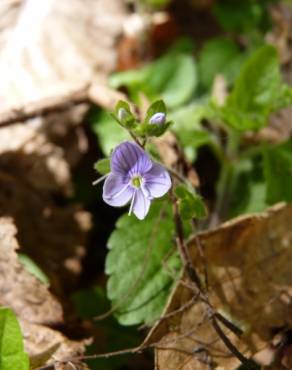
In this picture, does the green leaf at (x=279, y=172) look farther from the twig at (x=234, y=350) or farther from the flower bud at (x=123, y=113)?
the flower bud at (x=123, y=113)

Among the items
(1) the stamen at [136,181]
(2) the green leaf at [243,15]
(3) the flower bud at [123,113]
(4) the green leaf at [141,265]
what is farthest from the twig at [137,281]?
(2) the green leaf at [243,15]

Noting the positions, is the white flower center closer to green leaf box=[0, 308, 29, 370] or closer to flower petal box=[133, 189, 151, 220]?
flower petal box=[133, 189, 151, 220]

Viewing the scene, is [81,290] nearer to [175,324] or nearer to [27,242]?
[27,242]

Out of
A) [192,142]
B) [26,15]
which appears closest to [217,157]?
[192,142]

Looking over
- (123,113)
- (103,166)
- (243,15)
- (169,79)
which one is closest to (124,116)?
(123,113)

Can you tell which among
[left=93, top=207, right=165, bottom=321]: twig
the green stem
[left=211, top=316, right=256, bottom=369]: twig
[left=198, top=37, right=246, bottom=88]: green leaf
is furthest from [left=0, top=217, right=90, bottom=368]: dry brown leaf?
[left=198, top=37, right=246, bottom=88]: green leaf

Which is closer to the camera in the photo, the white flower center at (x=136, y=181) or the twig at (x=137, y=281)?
the white flower center at (x=136, y=181)

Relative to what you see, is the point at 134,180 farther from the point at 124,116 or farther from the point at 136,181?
the point at 124,116
